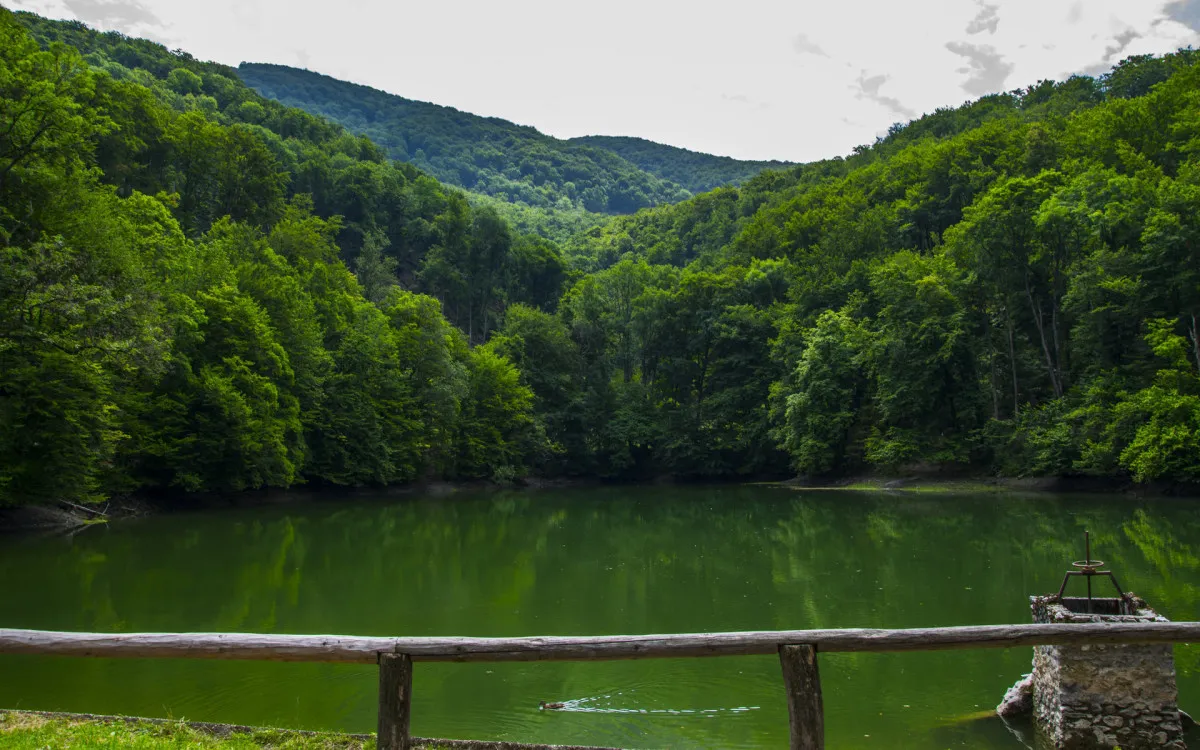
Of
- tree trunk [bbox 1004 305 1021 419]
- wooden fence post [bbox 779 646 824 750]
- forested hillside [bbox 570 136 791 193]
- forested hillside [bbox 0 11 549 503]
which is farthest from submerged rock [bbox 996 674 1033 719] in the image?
forested hillside [bbox 570 136 791 193]

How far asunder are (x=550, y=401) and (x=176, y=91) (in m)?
59.4

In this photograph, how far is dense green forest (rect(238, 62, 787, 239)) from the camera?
16000cm

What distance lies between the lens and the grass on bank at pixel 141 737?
5.66 m

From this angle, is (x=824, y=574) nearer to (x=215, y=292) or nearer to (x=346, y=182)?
(x=215, y=292)

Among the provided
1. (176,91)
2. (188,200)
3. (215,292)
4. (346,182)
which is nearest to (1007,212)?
(215,292)

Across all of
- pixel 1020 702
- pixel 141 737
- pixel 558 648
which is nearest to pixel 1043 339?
pixel 1020 702

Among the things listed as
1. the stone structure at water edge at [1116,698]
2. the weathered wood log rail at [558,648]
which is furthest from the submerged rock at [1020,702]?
the weathered wood log rail at [558,648]

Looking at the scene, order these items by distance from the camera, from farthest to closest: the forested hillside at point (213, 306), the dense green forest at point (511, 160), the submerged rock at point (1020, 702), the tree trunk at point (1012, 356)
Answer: the dense green forest at point (511, 160) < the tree trunk at point (1012, 356) < the forested hillside at point (213, 306) < the submerged rock at point (1020, 702)

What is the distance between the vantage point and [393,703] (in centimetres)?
557

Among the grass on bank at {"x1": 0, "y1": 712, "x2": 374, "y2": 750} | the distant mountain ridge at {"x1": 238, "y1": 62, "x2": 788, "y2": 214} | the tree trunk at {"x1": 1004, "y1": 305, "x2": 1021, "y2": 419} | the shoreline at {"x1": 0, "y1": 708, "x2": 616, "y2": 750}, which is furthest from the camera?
the distant mountain ridge at {"x1": 238, "y1": 62, "x2": 788, "y2": 214}

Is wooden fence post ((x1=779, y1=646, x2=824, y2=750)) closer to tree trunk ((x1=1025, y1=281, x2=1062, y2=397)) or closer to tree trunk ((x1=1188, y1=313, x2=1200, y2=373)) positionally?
tree trunk ((x1=1188, y1=313, x2=1200, y2=373))

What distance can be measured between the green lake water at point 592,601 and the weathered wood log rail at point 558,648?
2411 millimetres

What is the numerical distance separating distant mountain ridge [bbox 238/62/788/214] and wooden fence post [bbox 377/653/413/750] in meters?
148

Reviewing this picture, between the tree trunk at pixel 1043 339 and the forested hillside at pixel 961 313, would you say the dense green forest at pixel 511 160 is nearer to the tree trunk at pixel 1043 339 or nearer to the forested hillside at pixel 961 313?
the forested hillside at pixel 961 313
